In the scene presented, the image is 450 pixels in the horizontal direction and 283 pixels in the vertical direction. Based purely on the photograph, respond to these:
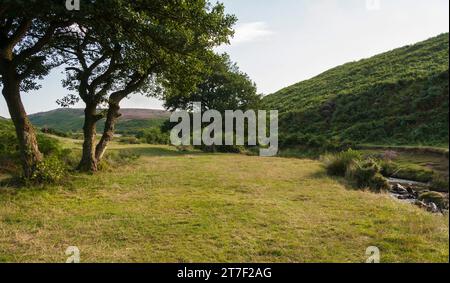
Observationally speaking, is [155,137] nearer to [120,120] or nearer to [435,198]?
[435,198]

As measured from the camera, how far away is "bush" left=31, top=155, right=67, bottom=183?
14398 millimetres

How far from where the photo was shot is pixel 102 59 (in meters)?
19.1

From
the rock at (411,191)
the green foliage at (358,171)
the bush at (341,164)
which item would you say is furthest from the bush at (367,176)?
the rock at (411,191)

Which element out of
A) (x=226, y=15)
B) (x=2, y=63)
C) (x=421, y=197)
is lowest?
(x=421, y=197)

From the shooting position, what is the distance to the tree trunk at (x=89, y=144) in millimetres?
18688

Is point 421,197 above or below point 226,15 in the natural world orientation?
below

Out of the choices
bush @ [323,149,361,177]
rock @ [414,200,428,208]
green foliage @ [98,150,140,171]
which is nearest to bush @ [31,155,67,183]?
green foliage @ [98,150,140,171]

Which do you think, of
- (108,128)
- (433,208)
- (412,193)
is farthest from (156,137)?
(433,208)

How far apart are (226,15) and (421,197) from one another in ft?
36.9

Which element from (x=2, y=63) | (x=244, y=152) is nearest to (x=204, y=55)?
(x=2, y=63)

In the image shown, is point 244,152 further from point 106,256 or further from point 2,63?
point 106,256

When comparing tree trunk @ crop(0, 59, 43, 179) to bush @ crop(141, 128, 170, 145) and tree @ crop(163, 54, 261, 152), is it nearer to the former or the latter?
tree @ crop(163, 54, 261, 152)

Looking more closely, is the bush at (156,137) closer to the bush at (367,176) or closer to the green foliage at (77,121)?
the green foliage at (77,121)

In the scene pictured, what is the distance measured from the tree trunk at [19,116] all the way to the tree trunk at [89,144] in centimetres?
382
